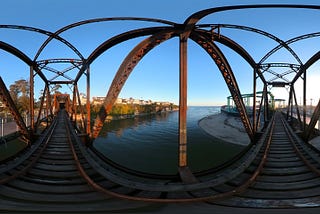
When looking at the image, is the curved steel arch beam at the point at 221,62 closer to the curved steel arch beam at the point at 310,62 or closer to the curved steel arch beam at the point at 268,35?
the curved steel arch beam at the point at 268,35

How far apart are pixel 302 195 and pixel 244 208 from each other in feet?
5.57

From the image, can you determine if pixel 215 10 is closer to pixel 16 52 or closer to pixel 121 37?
pixel 121 37

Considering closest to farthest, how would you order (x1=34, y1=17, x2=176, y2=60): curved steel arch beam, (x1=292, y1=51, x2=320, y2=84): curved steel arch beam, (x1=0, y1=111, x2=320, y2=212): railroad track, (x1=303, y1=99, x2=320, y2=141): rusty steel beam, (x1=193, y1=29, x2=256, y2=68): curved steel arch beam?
1. (x1=0, y1=111, x2=320, y2=212): railroad track
2. (x1=34, y1=17, x2=176, y2=60): curved steel arch beam
3. (x1=193, y1=29, x2=256, y2=68): curved steel arch beam
4. (x1=303, y1=99, x2=320, y2=141): rusty steel beam
5. (x1=292, y1=51, x2=320, y2=84): curved steel arch beam

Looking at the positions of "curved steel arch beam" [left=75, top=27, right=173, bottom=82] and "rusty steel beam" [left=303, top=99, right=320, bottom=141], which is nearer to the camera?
"curved steel arch beam" [left=75, top=27, right=173, bottom=82]

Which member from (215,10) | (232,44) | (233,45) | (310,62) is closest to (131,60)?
(215,10)

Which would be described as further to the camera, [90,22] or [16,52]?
[16,52]

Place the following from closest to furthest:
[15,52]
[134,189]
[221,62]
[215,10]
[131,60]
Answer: [134,189] → [215,10] → [131,60] → [221,62] → [15,52]

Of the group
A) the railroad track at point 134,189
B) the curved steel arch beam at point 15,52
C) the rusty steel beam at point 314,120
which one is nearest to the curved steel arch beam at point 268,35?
the rusty steel beam at point 314,120

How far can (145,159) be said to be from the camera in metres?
22.6

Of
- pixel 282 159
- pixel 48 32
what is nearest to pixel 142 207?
pixel 282 159

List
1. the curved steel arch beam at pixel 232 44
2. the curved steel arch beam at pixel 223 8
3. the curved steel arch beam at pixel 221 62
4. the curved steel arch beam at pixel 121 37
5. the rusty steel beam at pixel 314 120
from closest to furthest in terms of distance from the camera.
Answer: the curved steel arch beam at pixel 223 8, the curved steel arch beam at pixel 121 37, the curved steel arch beam at pixel 232 44, the curved steel arch beam at pixel 221 62, the rusty steel beam at pixel 314 120

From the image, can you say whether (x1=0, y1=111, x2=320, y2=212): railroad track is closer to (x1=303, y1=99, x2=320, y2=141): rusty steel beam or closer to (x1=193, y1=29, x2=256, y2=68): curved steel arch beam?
(x1=303, y1=99, x2=320, y2=141): rusty steel beam

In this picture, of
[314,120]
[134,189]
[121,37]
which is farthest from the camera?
[314,120]

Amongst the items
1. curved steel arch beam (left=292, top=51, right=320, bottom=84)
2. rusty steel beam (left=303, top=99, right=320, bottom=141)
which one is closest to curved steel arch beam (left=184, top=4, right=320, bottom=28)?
rusty steel beam (left=303, top=99, right=320, bottom=141)
